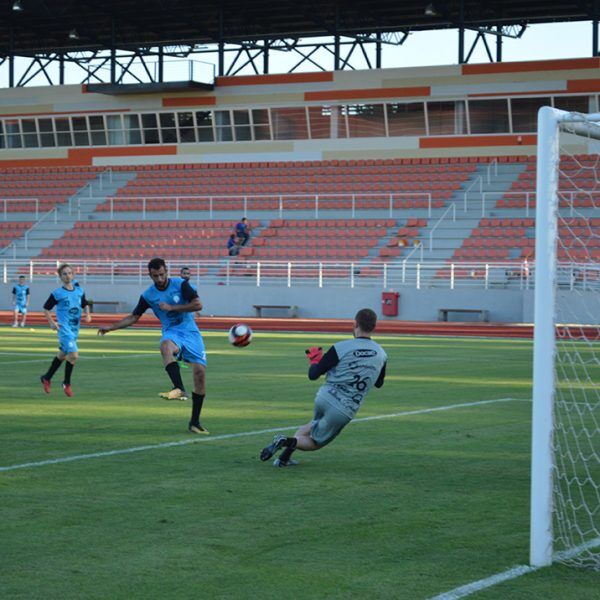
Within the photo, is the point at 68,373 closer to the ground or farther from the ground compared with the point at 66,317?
closer to the ground

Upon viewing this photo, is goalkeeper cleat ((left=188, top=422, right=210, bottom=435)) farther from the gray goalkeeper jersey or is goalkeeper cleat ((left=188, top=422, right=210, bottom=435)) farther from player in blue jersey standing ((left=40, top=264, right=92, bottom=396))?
player in blue jersey standing ((left=40, top=264, right=92, bottom=396))

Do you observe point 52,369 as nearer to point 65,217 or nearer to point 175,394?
point 175,394

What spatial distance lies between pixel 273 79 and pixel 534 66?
1182 cm

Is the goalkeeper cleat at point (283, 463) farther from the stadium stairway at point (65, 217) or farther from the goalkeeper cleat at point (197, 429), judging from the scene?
the stadium stairway at point (65, 217)

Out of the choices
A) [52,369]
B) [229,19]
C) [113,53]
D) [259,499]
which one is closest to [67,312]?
[52,369]

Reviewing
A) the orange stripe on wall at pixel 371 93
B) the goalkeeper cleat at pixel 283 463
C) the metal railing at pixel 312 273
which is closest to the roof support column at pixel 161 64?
the orange stripe on wall at pixel 371 93

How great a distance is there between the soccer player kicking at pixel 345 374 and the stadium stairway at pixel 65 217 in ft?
129

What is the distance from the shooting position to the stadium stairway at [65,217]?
159 ft

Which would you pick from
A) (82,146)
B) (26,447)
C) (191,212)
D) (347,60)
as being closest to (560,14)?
(347,60)

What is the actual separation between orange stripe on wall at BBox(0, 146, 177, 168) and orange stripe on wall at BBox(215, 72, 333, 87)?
3.87m

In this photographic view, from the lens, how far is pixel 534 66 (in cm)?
4778

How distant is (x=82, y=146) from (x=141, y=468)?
1852 inches

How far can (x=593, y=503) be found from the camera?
8.63 metres

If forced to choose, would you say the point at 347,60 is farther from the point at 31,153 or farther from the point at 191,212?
the point at 31,153
